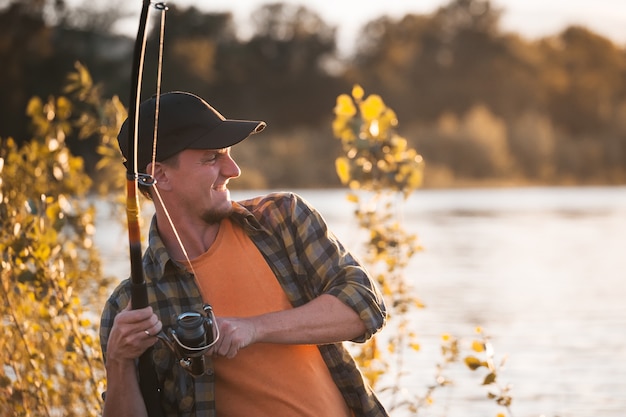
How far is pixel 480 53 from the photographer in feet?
155

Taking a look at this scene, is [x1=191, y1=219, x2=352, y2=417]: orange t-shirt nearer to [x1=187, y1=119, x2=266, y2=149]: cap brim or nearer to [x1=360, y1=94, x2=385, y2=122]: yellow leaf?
[x1=187, y1=119, x2=266, y2=149]: cap brim

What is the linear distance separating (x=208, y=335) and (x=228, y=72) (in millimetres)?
38270

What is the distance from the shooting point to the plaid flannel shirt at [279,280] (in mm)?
3246

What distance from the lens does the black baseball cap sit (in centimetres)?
325

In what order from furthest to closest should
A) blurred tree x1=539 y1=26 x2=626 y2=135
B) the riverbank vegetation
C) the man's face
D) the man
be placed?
blurred tree x1=539 y1=26 x2=626 y2=135 → the riverbank vegetation → the man's face → the man

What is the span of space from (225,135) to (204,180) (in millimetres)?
129

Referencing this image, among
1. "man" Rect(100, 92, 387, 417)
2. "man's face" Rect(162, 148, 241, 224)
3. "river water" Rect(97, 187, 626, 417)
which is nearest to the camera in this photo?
"man" Rect(100, 92, 387, 417)

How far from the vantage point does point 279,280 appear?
10.7 feet

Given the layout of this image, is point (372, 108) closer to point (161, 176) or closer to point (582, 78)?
point (161, 176)

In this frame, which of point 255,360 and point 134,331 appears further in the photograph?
point 255,360

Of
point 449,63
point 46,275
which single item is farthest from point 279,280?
point 449,63

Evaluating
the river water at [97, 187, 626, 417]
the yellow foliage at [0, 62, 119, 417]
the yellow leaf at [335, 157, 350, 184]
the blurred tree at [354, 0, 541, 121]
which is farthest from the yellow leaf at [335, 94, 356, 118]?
the blurred tree at [354, 0, 541, 121]

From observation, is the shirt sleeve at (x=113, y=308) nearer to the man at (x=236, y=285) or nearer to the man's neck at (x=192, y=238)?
the man at (x=236, y=285)

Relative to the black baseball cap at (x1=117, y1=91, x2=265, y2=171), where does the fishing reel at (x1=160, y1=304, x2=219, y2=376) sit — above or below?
below
